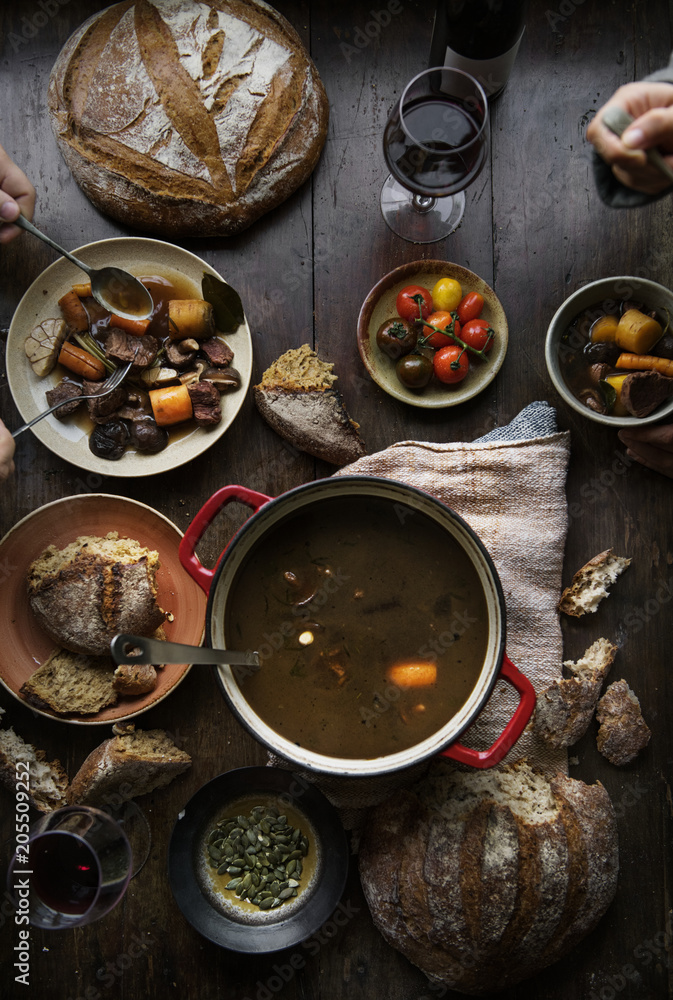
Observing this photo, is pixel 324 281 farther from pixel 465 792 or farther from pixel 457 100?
pixel 465 792

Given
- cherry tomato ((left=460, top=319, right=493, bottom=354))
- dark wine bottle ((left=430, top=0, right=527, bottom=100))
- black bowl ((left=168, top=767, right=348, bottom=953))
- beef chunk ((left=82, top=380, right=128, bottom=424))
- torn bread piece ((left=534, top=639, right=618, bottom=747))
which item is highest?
dark wine bottle ((left=430, top=0, right=527, bottom=100))

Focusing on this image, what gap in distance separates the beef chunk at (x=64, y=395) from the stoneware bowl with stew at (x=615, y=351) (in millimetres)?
1498

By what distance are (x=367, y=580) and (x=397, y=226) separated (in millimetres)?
1244

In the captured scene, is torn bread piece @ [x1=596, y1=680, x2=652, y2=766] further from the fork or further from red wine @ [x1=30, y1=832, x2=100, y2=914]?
the fork

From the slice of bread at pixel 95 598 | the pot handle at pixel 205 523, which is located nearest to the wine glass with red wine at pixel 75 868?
the slice of bread at pixel 95 598

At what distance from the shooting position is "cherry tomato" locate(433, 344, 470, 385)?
2.16 meters

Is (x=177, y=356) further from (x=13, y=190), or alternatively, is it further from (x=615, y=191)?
(x=615, y=191)

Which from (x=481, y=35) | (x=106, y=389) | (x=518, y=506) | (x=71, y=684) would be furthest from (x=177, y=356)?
(x=481, y=35)

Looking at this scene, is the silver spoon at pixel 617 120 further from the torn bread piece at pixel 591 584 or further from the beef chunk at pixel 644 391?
the torn bread piece at pixel 591 584

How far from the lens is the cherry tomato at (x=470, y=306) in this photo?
2199 mm

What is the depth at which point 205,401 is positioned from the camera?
216 centimetres

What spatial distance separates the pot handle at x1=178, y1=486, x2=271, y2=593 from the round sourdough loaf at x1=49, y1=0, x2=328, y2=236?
3.24 feet

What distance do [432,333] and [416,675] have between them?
1.06 m

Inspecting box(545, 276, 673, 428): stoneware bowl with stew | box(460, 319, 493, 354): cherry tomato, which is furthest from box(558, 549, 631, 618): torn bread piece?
box(460, 319, 493, 354): cherry tomato
